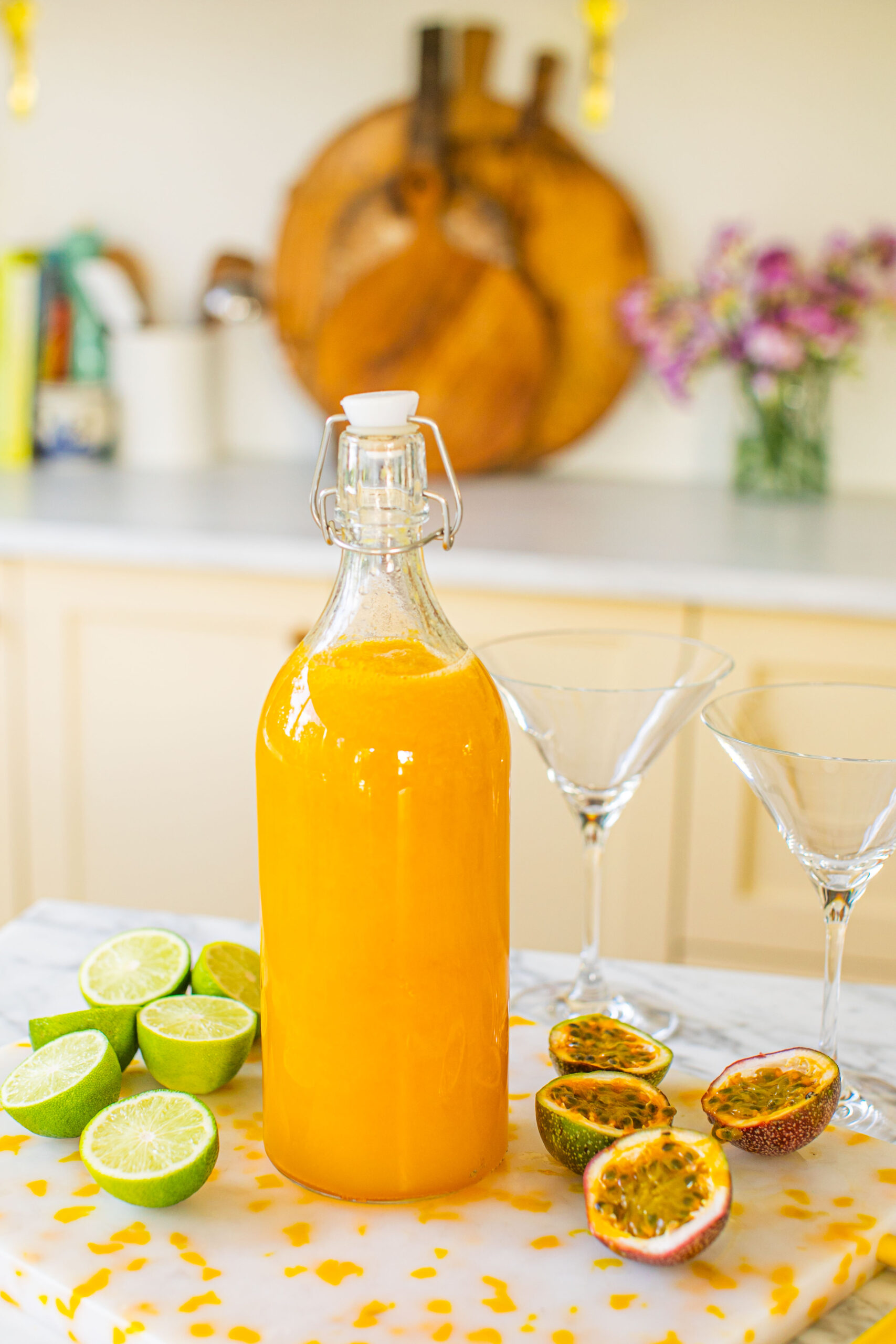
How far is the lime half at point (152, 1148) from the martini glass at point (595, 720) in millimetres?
252

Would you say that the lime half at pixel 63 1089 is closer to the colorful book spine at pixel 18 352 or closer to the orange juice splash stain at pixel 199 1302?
the orange juice splash stain at pixel 199 1302

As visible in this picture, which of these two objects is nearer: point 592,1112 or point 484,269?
point 592,1112

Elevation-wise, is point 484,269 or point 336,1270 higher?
point 484,269

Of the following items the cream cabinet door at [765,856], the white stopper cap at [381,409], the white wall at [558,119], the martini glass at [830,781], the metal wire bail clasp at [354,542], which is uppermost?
the white wall at [558,119]

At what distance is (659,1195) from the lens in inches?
21.5

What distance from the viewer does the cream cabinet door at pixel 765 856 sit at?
1524mm

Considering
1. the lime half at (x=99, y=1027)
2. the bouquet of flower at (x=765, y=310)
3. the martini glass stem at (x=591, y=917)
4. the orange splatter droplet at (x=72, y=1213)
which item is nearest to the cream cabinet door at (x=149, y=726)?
the bouquet of flower at (x=765, y=310)

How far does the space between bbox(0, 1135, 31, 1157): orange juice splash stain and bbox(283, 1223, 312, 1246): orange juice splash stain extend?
0.46 feet

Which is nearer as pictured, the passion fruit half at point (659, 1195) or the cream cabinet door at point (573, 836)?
the passion fruit half at point (659, 1195)

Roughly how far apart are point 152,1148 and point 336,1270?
96mm

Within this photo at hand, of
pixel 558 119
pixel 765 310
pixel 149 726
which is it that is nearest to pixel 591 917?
pixel 149 726

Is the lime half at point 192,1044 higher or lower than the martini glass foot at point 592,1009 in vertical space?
higher

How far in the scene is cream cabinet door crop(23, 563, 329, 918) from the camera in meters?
1.71

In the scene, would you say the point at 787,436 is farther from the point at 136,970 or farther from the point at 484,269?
the point at 136,970
